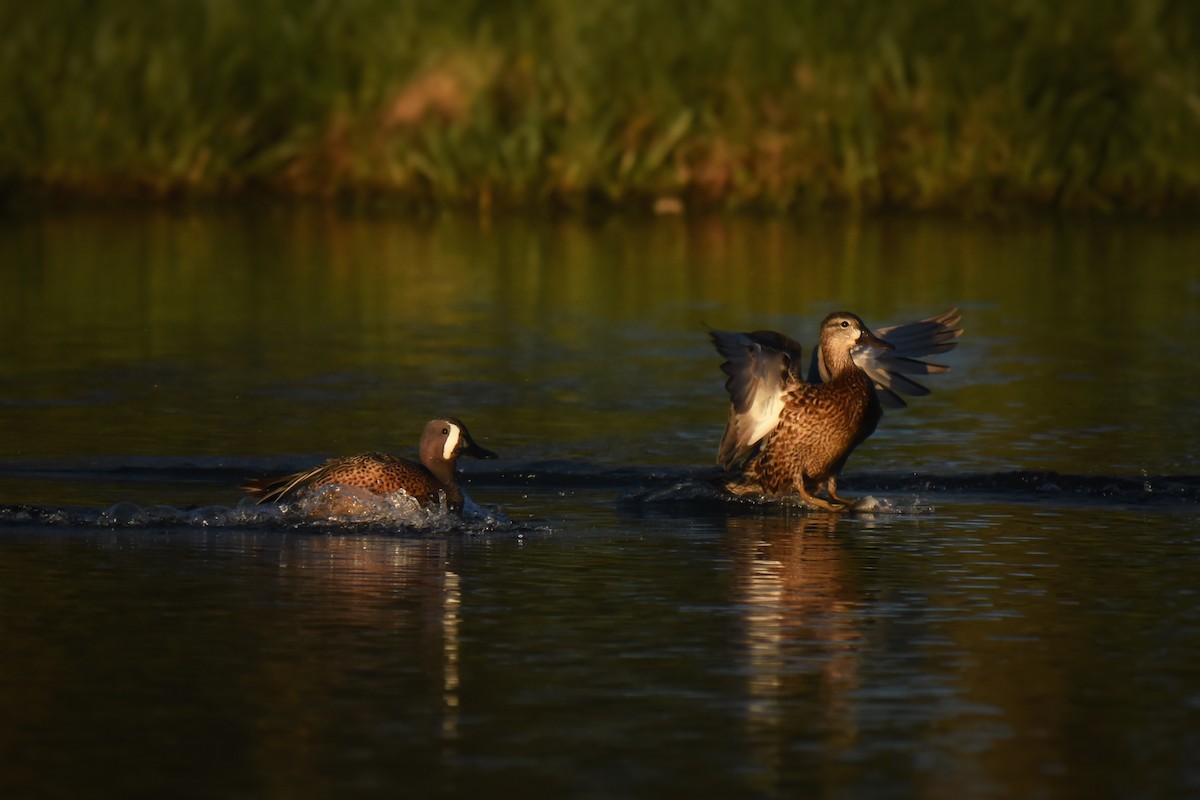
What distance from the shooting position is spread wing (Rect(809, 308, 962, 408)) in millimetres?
11000

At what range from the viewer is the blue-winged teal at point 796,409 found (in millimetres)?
10445

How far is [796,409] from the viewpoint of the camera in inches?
415

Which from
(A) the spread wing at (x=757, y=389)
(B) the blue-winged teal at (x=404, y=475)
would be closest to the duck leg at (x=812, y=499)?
(A) the spread wing at (x=757, y=389)

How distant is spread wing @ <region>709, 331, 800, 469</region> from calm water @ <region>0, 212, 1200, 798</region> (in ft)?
1.29

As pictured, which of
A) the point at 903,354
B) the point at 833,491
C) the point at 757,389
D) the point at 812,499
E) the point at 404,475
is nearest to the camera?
the point at 404,475

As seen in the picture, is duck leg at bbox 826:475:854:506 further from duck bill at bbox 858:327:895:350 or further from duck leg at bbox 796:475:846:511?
duck bill at bbox 858:327:895:350

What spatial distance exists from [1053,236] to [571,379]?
9625mm

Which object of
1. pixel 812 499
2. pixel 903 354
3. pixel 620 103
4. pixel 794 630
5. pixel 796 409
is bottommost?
pixel 794 630

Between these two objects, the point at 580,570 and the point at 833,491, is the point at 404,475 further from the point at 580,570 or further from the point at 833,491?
the point at 833,491

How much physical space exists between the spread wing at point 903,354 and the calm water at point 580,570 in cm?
35

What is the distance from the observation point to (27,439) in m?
11.6

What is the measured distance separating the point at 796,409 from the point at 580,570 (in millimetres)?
2084

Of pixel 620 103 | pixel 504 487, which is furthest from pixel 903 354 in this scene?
pixel 620 103

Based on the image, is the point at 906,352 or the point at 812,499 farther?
the point at 906,352
